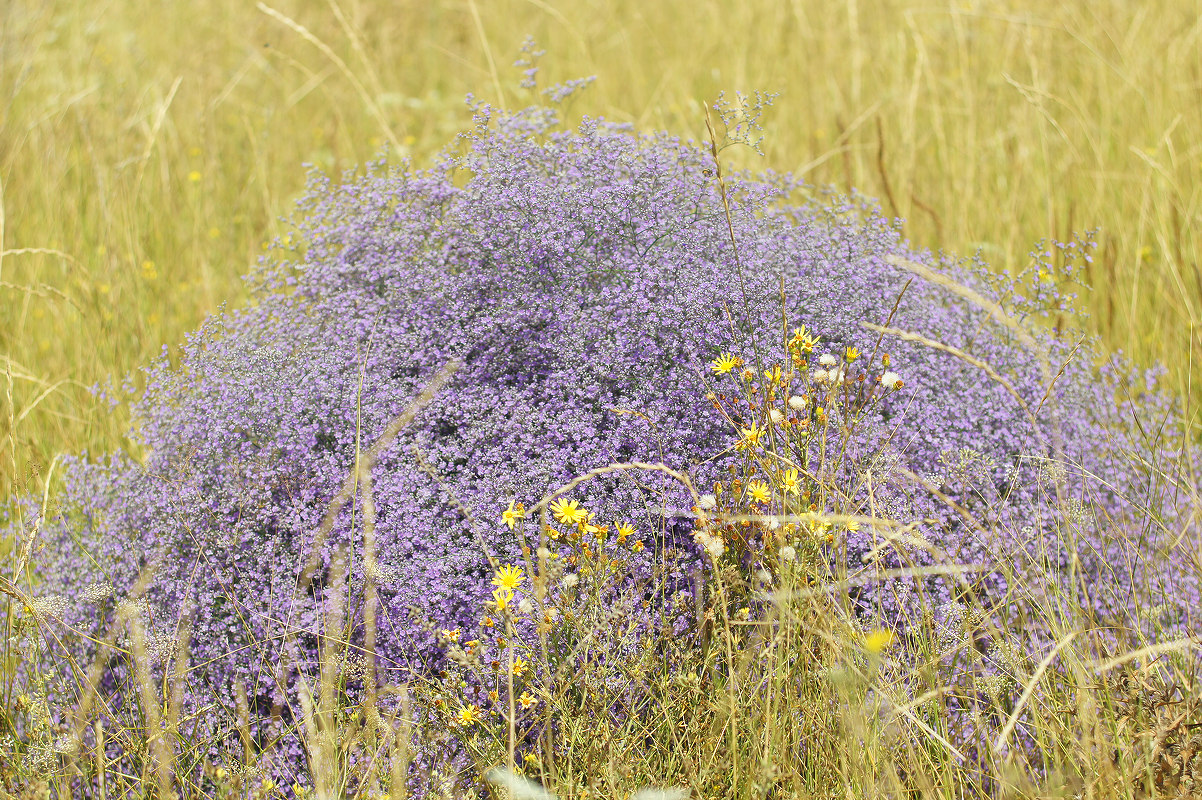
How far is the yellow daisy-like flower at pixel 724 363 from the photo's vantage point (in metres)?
1.90

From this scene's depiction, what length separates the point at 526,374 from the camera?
7.16ft

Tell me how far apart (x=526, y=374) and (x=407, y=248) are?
0.46m

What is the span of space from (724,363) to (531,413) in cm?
43

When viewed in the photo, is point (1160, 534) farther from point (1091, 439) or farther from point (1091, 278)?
point (1091, 278)

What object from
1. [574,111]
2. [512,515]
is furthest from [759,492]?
[574,111]

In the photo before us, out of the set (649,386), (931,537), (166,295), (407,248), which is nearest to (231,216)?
(166,295)

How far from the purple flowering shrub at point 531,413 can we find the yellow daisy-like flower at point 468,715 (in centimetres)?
19

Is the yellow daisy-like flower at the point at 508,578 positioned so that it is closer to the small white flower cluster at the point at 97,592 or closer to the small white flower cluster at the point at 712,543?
the small white flower cluster at the point at 712,543

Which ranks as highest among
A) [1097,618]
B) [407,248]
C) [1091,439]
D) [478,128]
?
[478,128]

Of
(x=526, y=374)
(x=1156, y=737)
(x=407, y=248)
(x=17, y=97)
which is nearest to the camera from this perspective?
(x=1156, y=737)

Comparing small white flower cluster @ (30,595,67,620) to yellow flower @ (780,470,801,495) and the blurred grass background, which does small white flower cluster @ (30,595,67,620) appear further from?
yellow flower @ (780,470,801,495)

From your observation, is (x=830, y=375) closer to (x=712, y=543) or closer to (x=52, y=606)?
(x=712, y=543)

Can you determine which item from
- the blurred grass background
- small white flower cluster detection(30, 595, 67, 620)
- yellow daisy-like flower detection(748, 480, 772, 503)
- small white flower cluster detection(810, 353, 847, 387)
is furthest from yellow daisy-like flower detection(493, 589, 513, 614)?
the blurred grass background

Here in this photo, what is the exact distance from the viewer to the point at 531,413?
6.66ft
